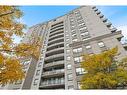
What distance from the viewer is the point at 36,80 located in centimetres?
1085

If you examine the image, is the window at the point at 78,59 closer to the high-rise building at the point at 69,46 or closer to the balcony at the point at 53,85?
the high-rise building at the point at 69,46

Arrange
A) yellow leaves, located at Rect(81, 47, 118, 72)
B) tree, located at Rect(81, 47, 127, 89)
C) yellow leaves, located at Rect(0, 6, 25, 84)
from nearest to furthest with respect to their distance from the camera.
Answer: yellow leaves, located at Rect(0, 6, 25, 84) < tree, located at Rect(81, 47, 127, 89) < yellow leaves, located at Rect(81, 47, 118, 72)

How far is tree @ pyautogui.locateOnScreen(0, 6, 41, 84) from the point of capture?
123 inches

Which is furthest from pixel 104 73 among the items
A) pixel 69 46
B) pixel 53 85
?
pixel 69 46

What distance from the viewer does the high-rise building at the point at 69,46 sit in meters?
9.38

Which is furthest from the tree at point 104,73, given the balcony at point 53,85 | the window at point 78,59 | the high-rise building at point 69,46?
the balcony at point 53,85

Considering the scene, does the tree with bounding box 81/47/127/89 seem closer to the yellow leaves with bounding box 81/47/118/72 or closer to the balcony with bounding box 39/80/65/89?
the yellow leaves with bounding box 81/47/118/72

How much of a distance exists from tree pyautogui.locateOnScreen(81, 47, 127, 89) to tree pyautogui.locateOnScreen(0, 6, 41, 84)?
224 cm

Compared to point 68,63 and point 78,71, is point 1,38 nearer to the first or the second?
point 78,71

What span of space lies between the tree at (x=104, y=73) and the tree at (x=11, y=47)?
2236 mm

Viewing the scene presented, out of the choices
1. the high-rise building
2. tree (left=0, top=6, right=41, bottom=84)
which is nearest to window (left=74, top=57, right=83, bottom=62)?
the high-rise building

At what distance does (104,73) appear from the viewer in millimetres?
5270
